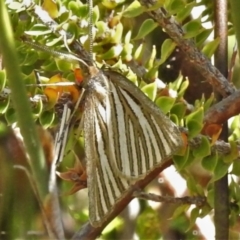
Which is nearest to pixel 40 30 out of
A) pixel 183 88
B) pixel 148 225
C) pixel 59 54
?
pixel 59 54

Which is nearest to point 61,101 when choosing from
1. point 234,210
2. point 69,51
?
point 69,51

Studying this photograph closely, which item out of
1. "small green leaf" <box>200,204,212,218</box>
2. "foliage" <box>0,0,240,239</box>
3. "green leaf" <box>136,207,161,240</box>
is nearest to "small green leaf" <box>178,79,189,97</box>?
"foliage" <box>0,0,240,239</box>

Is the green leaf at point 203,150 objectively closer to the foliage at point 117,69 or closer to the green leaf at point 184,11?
the foliage at point 117,69

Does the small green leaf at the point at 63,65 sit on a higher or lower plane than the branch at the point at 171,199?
higher

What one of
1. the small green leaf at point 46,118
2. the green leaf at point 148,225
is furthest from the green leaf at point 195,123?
the green leaf at point 148,225

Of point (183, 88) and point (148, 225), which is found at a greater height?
point (183, 88)

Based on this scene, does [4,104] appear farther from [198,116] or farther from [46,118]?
[198,116]

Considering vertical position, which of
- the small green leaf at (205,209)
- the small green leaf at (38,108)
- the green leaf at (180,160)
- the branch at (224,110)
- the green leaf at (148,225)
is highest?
the small green leaf at (38,108)
